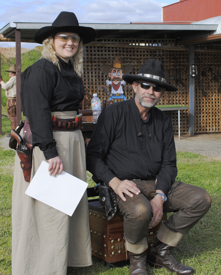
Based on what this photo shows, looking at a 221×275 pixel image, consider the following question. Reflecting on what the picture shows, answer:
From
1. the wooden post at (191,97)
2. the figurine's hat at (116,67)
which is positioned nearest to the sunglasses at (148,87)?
the figurine's hat at (116,67)

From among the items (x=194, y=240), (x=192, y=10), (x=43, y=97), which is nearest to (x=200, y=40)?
(x=194, y=240)

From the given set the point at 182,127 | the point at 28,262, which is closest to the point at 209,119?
the point at 182,127

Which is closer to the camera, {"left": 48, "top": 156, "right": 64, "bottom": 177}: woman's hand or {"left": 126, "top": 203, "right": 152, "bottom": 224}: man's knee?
{"left": 48, "top": 156, "right": 64, "bottom": 177}: woman's hand

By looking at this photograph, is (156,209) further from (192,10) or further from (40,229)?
(192,10)

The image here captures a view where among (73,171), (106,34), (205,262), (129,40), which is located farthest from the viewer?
(129,40)

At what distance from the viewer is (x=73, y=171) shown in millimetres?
2646

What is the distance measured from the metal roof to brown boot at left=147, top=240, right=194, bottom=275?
6264 millimetres

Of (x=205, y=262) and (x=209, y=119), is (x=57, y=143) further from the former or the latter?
(x=209, y=119)

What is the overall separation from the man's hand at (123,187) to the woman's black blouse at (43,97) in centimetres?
62

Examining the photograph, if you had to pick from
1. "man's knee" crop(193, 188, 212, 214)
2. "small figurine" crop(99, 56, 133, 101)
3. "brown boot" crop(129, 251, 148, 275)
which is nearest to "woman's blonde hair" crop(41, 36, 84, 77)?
"man's knee" crop(193, 188, 212, 214)

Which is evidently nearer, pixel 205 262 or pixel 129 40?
pixel 205 262

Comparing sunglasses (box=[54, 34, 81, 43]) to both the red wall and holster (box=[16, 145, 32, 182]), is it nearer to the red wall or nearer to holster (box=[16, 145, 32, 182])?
holster (box=[16, 145, 32, 182])

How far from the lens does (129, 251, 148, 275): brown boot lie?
272 cm

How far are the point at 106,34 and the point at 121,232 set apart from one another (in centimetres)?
733
